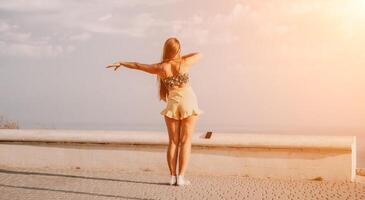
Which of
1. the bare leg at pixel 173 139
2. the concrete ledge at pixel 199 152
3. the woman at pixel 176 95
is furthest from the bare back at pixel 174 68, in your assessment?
the concrete ledge at pixel 199 152

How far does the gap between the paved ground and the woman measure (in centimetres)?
57

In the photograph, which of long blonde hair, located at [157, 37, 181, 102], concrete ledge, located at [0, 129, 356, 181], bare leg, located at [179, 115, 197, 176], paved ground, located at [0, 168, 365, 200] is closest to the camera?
paved ground, located at [0, 168, 365, 200]

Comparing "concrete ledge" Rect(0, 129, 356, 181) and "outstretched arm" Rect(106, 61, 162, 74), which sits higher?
"outstretched arm" Rect(106, 61, 162, 74)

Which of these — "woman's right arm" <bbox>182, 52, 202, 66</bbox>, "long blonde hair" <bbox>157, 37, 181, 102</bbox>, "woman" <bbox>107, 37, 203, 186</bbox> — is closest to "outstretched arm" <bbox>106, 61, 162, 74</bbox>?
"woman" <bbox>107, 37, 203, 186</bbox>

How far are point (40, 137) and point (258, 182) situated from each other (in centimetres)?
385

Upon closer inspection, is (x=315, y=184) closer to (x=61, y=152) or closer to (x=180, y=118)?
(x=180, y=118)

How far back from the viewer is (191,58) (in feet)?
25.5

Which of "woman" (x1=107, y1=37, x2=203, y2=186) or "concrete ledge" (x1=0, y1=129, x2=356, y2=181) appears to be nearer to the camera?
"woman" (x1=107, y1=37, x2=203, y2=186)

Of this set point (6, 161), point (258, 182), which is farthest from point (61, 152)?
point (258, 182)

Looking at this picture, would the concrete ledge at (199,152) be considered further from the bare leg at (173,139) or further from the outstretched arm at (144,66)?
the outstretched arm at (144,66)

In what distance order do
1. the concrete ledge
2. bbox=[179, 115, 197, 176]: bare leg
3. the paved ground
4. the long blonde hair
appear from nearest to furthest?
the paved ground < the long blonde hair < bbox=[179, 115, 197, 176]: bare leg < the concrete ledge

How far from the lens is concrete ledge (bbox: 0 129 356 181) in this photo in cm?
848

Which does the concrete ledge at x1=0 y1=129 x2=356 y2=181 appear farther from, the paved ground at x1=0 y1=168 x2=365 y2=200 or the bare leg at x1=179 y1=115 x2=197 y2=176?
the bare leg at x1=179 y1=115 x2=197 y2=176

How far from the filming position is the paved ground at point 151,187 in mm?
7336
